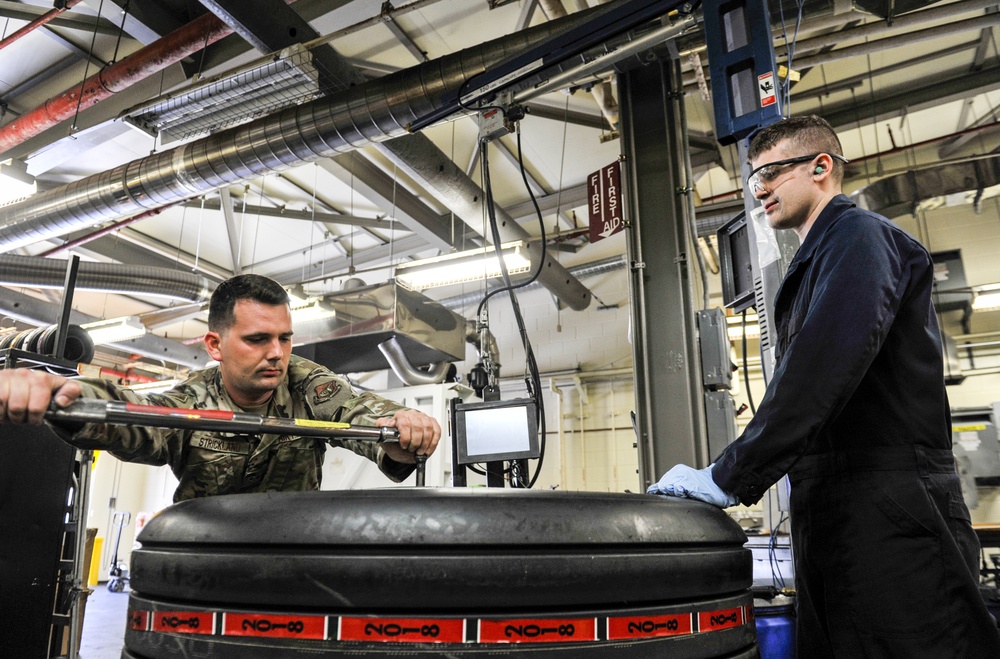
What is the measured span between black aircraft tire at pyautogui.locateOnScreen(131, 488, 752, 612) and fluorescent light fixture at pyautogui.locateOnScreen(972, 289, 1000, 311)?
17.1 ft

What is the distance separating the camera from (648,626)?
657 mm

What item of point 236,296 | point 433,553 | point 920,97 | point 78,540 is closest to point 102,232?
point 78,540

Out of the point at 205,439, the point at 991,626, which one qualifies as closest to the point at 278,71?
the point at 205,439

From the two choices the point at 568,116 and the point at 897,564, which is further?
the point at 568,116

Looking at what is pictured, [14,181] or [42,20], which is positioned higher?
[42,20]

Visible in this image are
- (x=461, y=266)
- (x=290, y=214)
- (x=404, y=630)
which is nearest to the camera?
(x=404, y=630)

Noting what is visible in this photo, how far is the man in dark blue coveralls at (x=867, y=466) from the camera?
90 cm

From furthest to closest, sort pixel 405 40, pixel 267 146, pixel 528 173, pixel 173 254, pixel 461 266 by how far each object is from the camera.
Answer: pixel 173 254, pixel 528 173, pixel 461 266, pixel 405 40, pixel 267 146

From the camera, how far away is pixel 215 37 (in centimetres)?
323

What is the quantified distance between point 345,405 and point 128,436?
17.8 inches

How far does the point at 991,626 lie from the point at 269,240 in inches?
250

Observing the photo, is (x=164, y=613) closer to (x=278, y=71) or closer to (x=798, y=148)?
(x=798, y=148)

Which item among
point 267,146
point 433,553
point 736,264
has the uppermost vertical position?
point 267,146

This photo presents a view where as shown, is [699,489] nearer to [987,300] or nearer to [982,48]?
[982,48]
